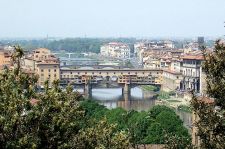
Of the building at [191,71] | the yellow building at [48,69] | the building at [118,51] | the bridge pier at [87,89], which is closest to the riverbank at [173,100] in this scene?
the building at [191,71]

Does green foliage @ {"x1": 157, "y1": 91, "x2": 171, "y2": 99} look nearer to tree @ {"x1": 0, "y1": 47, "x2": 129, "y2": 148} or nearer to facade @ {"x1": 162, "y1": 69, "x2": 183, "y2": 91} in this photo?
facade @ {"x1": 162, "y1": 69, "x2": 183, "y2": 91}

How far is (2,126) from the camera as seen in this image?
4.48 metres

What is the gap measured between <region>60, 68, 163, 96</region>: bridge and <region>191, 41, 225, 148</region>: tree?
37.1 m

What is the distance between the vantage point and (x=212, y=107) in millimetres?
4883

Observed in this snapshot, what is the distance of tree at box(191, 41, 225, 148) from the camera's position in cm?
475

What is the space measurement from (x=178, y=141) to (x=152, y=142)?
1223 cm

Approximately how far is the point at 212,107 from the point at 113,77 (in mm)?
43500

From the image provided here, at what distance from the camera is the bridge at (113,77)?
141ft

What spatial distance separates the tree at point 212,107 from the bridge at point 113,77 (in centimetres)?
3709

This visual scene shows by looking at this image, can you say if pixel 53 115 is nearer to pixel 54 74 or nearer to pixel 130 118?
pixel 130 118

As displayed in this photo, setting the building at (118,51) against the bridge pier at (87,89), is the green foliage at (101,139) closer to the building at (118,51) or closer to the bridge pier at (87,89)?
the bridge pier at (87,89)

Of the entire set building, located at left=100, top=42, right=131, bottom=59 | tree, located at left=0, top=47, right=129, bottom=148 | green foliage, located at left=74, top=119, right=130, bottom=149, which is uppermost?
tree, located at left=0, top=47, right=129, bottom=148

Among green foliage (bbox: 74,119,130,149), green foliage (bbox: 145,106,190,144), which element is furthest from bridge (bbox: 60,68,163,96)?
green foliage (bbox: 74,119,130,149)

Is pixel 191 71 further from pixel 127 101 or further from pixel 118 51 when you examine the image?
pixel 118 51
